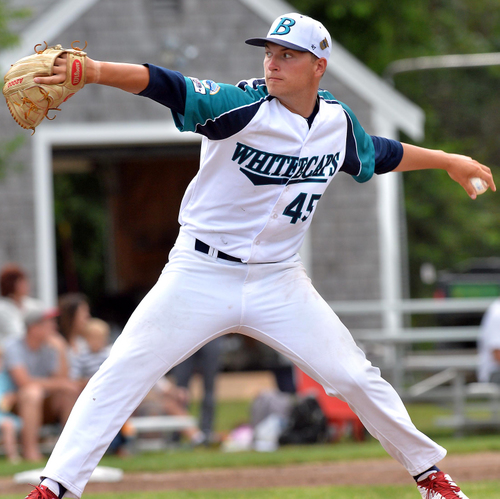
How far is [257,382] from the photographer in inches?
587

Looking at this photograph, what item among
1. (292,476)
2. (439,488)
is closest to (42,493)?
(439,488)

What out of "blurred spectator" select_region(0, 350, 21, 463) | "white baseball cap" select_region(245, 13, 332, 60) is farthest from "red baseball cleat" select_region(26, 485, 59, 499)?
"blurred spectator" select_region(0, 350, 21, 463)

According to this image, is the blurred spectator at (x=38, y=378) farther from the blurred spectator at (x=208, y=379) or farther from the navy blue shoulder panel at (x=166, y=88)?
the navy blue shoulder panel at (x=166, y=88)

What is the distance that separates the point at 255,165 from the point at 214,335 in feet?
2.61

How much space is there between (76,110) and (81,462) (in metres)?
9.26

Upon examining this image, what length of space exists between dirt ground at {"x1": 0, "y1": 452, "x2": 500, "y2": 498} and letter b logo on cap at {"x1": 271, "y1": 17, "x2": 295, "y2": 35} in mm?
3609

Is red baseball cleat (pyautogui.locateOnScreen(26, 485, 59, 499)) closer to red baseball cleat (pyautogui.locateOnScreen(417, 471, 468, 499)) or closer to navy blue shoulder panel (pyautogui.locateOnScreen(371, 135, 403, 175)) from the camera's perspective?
red baseball cleat (pyautogui.locateOnScreen(417, 471, 468, 499))

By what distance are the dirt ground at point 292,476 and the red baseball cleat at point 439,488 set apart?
2060mm

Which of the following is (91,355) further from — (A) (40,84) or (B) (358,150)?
(A) (40,84)

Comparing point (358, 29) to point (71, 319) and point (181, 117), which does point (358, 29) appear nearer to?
point (71, 319)

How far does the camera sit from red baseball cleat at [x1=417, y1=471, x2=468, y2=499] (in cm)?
411

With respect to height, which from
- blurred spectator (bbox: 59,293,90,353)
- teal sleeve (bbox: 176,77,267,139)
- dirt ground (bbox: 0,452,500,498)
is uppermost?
teal sleeve (bbox: 176,77,267,139)

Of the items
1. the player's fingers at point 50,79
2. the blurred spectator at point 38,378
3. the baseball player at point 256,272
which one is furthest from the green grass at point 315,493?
the player's fingers at point 50,79

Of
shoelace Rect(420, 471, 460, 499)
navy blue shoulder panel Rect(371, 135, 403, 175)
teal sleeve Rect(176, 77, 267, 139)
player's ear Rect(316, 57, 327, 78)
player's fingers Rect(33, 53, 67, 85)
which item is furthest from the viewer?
navy blue shoulder panel Rect(371, 135, 403, 175)
